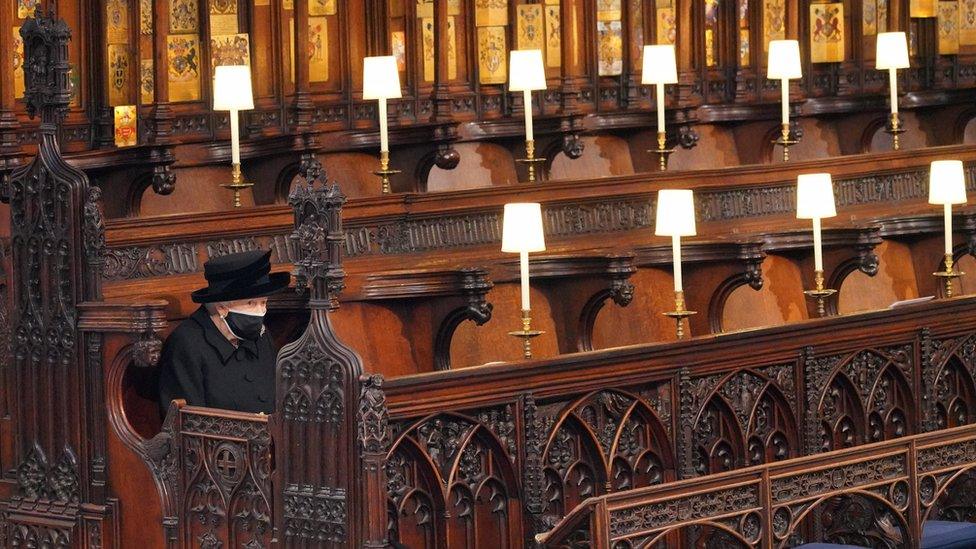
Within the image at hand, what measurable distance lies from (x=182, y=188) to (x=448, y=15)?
8.22ft

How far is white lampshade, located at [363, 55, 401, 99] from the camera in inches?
424

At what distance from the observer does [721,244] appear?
10414 millimetres

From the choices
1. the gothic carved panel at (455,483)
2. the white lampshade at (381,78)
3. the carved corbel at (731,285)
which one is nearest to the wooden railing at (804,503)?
the gothic carved panel at (455,483)

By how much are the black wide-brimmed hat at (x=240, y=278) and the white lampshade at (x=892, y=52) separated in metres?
6.61

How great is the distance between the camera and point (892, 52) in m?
13.3

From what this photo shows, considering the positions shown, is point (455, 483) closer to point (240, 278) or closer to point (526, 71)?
point (240, 278)

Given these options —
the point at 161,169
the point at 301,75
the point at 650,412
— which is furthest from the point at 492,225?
the point at 650,412

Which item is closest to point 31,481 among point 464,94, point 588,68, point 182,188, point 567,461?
point 567,461

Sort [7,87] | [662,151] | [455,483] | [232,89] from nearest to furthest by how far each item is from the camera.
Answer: [455,483] → [7,87] → [232,89] → [662,151]

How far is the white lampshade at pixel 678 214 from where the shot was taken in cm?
951

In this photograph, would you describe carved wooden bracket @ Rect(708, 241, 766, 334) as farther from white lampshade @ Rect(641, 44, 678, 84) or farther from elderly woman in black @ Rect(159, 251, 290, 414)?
elderly woman in black @ Rect(159, 251, 290, 414)

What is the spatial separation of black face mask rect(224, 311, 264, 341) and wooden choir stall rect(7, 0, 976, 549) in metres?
0.33

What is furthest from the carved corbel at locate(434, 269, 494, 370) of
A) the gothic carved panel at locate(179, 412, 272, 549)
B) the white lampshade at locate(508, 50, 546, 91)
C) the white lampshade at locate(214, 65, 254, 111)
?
the white lampshade at locate(508, 50, 546, 91)

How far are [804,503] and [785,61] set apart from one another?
5855 mm
